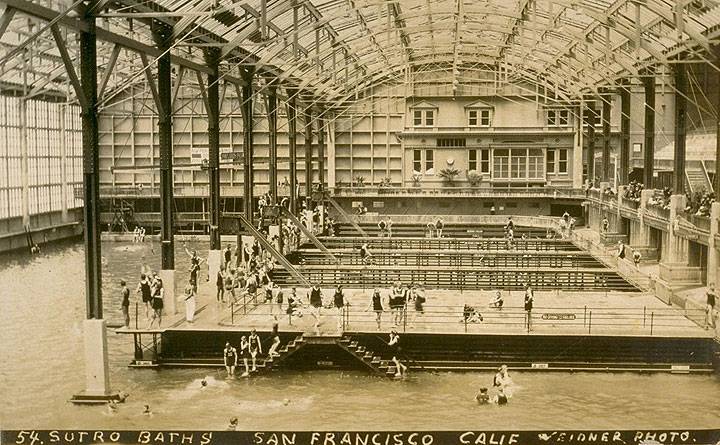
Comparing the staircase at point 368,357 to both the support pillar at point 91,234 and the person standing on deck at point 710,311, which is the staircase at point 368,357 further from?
the person standing on deck at point 710,311

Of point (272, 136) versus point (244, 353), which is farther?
point (272, 136)

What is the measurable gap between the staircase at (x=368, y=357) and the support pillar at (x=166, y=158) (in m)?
6.82

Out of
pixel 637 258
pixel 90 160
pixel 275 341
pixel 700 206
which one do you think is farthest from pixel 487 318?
pixel 637 258

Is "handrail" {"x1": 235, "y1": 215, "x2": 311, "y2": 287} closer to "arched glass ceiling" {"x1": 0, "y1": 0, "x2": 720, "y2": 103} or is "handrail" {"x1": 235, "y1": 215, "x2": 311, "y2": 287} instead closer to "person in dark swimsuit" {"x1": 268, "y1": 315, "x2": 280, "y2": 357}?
"arched glass ceiling" {"x1": 0, "y1": 0, "x2": 720, "y2": 103}

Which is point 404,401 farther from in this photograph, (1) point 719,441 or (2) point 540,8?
(2) point 540,8

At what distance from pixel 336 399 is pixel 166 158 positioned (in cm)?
1017

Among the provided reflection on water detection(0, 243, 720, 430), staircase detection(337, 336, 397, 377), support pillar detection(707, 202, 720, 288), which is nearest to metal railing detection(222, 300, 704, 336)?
staircase detection(337, 336, 397, 377)

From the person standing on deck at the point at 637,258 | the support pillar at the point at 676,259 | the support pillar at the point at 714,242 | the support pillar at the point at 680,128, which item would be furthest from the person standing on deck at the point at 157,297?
the support pillar at the point at 680,128

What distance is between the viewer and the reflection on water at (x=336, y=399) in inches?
822

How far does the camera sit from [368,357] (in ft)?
84.7

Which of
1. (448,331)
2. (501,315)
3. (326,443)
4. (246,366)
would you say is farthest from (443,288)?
(326,443)

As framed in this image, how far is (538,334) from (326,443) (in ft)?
40.7

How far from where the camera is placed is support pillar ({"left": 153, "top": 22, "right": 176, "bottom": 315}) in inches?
1072

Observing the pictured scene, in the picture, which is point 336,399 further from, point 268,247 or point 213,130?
point 213,130
